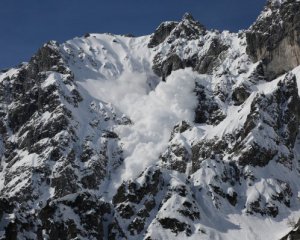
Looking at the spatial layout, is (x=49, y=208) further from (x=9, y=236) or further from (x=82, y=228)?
(x=9, y=236)

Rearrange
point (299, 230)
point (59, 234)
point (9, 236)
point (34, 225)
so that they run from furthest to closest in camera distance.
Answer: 1. point (59, 234)
2. point (299, 230)
3. point (34, 225)
4. point (9, 236)

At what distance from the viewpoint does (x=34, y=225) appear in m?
148

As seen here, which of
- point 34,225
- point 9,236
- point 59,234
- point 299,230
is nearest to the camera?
point 9,236

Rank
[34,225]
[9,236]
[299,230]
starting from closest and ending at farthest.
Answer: [9,236] < [34,225] < [299,230]

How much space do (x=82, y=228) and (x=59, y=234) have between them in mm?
7488

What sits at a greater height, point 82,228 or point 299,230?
point 82,228

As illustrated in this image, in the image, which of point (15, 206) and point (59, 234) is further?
point (59, 234)

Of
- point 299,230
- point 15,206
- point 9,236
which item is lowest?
point 299,230

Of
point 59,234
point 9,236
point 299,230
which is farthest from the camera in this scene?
point 59,234

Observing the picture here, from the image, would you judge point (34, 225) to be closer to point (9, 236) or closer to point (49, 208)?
point (9, 236)

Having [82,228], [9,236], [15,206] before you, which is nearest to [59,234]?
[82,228]

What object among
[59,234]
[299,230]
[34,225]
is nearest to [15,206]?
[34,225]

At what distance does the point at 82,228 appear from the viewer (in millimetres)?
199125

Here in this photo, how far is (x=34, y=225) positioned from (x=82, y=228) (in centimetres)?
5182
